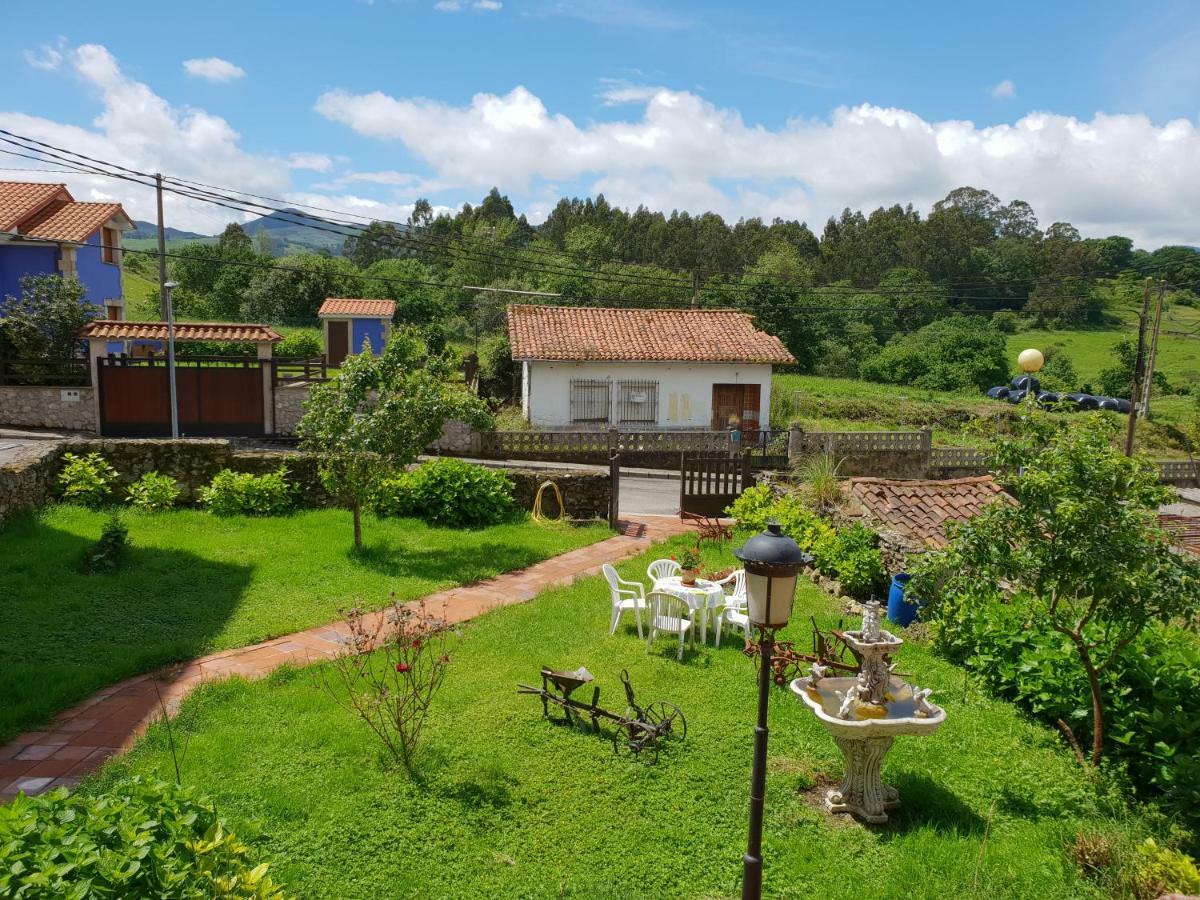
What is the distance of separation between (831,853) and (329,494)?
11077mm

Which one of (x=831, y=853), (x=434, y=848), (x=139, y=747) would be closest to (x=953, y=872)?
(x=831, y=853)

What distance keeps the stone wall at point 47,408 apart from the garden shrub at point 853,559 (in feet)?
63.0

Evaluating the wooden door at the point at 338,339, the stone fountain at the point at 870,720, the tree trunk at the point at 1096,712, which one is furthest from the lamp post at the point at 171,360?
the tree trunk at the point at 1096,712

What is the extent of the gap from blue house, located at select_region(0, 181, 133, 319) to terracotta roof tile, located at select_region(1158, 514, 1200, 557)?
84.0 ft

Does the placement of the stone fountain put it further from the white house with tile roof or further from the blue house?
the blue house

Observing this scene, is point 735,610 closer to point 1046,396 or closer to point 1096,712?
point 1096,712

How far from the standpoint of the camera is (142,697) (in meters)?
6.72

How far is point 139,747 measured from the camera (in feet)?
18.9

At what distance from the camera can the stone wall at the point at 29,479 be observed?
11164mm

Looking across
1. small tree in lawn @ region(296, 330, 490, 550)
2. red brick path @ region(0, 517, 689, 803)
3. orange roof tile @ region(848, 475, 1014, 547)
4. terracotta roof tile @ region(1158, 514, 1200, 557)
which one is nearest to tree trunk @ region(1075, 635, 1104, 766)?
terracotta roof tile @ region(1158, 514, 1200, 557)

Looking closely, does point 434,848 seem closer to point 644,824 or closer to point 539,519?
point 644,824

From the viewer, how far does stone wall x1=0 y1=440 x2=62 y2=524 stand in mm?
11164

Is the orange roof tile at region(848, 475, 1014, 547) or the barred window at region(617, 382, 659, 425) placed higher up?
the barred window at region(617, 382, 659, 425)

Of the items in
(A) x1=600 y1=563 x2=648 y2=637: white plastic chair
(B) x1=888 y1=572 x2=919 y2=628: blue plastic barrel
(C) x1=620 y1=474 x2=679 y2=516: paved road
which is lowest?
(C) x1=620 y1=474 x2=679 y2=516: paved road
